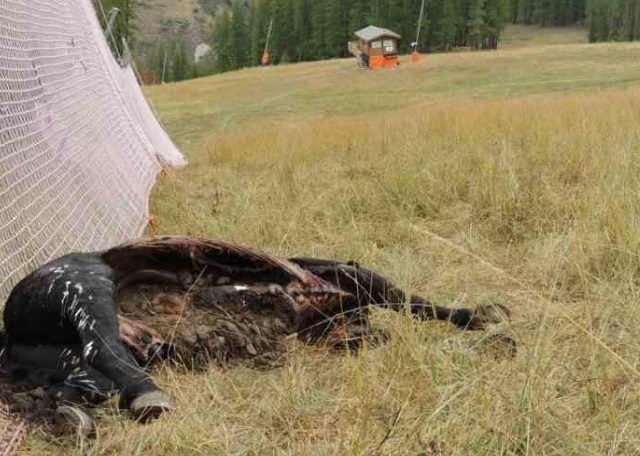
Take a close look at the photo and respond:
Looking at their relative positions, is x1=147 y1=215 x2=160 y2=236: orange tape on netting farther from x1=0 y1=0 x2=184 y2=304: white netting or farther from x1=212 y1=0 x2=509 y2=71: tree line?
x1=212 y1=0 x2=509 y2=71: tree line

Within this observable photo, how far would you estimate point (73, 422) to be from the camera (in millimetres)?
1900

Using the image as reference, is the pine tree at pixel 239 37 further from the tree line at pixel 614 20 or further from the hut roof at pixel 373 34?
the hut roof at pixel 373 34

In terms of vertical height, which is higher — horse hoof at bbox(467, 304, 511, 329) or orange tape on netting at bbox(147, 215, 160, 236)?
horse hoof at bbox(467, 304, 511, 329)

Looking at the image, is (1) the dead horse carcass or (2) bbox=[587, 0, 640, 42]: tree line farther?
(2) bbox=[587, 0, 640, 42]: tree line

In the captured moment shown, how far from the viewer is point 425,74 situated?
3172 centimetres

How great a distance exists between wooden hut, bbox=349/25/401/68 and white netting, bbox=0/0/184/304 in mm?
32348

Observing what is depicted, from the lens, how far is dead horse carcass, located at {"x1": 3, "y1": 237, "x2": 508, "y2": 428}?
2.11 metres

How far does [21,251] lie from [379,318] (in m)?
1.43

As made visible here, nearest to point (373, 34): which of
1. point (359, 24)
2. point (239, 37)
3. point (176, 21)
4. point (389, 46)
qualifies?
point (389, 46)

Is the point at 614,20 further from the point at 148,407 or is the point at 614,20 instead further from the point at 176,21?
the point at 176,21

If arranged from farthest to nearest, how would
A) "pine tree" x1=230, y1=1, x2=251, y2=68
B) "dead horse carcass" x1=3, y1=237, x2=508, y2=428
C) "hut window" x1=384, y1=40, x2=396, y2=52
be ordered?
"pine tree" x1=230, y1=1, x2=251, y2=68 < "hut window" x1=384, y1=40, x2=396, y2=52 < "dead horse carcass" x1=3, y1=237, x2=508, y2=428

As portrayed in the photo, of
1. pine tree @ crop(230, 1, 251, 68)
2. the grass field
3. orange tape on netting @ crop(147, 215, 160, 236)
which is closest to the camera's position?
the grass field

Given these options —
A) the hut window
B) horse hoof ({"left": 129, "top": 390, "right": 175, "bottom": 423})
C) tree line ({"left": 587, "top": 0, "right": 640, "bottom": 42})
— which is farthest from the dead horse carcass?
tree line ({"left": 587, "top": 0, "right": 640, "bottom": 42})

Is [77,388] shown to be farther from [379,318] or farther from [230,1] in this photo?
[230,1]
